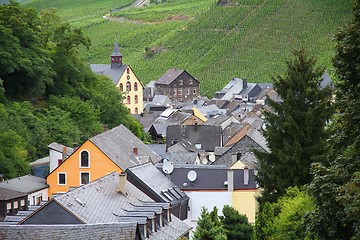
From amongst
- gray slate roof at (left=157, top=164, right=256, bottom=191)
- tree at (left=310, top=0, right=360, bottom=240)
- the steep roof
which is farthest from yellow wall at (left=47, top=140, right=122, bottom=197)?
the steep roof

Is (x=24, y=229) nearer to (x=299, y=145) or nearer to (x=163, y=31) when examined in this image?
(x=299, y=145)

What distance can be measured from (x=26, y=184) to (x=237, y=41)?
419ft

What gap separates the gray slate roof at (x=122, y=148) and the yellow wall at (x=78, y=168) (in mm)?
302

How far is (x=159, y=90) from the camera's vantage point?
14250 centimetres

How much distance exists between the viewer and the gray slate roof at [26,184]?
169ft

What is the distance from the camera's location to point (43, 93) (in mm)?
73188

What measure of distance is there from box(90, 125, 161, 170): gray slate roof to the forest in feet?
18.3

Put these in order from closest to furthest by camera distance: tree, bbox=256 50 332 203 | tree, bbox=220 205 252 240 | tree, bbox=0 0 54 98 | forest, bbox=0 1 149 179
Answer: tree, bbox=256 50 332 203, tree, bbox=220 205 252 240, forest, bbox=0 1 149 179, tree, bbox=0 0 54 98

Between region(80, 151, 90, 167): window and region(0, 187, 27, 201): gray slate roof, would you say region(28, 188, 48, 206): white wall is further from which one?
region(80, 151, 90, 167): window

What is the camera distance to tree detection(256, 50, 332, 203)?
114 ft

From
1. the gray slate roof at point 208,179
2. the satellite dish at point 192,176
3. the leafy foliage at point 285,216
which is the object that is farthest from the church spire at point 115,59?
the leafy foliage at point 285,216

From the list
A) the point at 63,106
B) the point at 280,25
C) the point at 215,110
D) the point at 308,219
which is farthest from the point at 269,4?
the point at 308,219

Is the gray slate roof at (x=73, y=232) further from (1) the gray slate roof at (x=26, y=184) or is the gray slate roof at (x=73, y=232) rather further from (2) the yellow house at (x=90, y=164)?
(2) the yellow house at (x=90, y=164)

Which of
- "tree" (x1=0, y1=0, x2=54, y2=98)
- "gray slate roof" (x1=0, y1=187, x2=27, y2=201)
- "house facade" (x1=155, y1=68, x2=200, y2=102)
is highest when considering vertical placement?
"house facade" (x1=155, y1=68, x2=200, y2=102)
